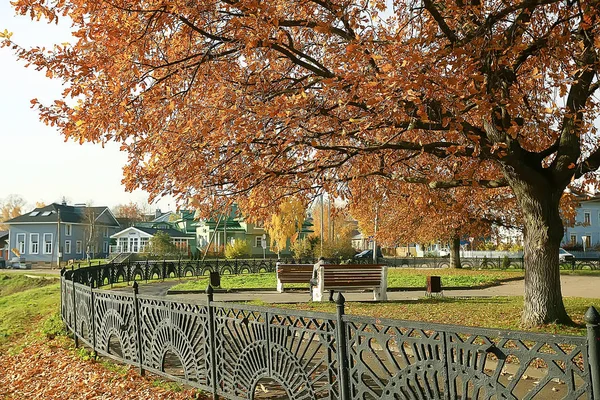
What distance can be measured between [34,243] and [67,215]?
17.9 ft

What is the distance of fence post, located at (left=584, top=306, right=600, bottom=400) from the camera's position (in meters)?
3.11

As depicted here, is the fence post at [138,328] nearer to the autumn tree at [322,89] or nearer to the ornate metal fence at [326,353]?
the ornate metal fence at [326,353]

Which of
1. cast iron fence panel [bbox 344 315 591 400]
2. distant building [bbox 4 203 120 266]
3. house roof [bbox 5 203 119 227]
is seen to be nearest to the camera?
cast iron fence panel [bbox 344 315 591 400]

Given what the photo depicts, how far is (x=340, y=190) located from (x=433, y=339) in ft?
33.4

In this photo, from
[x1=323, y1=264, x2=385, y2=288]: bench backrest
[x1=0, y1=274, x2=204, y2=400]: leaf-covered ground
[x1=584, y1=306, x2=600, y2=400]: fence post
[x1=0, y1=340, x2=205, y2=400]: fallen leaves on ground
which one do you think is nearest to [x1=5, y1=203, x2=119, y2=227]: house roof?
[x1=0, y1=274, x2=204, y2=400]: leaf-covered ground

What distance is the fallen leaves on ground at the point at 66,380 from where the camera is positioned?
7.42 meters

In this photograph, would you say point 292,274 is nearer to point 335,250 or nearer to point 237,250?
point 335,250

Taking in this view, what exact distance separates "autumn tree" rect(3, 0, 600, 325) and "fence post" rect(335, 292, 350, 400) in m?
3.53

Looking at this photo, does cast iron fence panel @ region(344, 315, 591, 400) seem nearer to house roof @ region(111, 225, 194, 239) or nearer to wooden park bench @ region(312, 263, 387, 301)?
wooden park bench @ region(312, 263, 387, 301)

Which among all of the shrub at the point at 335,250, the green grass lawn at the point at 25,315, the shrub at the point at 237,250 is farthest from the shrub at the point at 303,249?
the green grass lawn at the point at 25,315

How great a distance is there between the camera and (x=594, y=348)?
3.13 m

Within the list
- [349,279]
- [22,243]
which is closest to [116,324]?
[349,279]

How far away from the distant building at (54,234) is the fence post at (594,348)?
231ft

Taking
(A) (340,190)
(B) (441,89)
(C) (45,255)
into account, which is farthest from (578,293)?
(C) (45,255)
